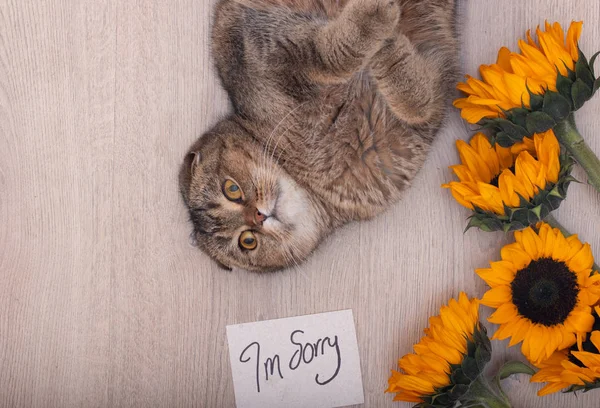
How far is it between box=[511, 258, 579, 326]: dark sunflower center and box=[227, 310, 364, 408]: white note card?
1.17 feet

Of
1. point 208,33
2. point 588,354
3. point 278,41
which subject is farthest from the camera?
point 208,33

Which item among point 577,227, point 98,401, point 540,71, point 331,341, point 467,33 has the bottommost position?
point 98,401

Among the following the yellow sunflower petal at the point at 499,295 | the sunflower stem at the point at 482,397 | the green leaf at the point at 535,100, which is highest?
the green leaf at the point at 535,100

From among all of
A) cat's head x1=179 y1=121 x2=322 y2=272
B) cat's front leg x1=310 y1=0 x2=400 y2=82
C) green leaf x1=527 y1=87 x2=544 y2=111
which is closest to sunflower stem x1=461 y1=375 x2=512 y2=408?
cat's head x1=179 y1=121 x2=322 y2=272

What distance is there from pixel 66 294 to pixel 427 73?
2.85ft

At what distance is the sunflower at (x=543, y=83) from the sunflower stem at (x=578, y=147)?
5cm

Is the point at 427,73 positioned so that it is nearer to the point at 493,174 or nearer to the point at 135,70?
the point at 493,174

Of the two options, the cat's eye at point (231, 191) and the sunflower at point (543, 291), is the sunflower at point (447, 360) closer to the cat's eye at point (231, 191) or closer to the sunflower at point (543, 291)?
the sunflower at point (543, 291)

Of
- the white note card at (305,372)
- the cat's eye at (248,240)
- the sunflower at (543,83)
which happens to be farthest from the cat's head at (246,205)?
the sunflower at (543,83)

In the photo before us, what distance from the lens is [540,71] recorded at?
1028mm

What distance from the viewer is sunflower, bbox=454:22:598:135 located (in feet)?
3.38

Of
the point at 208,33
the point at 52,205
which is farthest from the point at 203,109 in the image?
the point at 52,205

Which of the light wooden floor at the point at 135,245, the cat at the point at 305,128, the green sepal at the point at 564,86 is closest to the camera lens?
the green sepal at the point at 564,86

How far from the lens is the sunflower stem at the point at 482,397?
1.12 m
